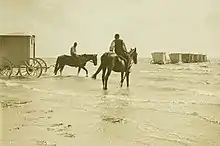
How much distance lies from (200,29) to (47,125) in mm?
936

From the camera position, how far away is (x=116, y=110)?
261 cm

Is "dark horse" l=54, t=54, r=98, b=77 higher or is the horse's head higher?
the horse's head

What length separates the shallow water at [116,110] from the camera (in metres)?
1.93

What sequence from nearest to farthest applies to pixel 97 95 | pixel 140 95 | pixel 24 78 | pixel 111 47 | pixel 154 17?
pixel 154 17 < pixel 111 47 < pixel 97 95 < pixel 140 95 < pixel 24 78

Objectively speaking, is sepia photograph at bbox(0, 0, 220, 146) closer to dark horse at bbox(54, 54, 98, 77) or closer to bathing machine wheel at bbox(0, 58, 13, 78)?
dark horse at bbox(54, 54, 98, 77)

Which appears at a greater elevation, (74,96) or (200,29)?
(200,29)

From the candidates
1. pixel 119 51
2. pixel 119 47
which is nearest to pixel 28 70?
pixel 119 51

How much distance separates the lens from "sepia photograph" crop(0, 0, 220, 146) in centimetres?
199

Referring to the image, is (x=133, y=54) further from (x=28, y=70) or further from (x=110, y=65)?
(x=28, y=70)

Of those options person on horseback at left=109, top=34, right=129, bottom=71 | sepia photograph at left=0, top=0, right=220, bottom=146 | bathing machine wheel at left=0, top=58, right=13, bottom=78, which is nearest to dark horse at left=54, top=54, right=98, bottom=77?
sepia photograph at left=0, top=0, right=220, bottom=146

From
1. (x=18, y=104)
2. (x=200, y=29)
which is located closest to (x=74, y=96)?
(x=18, y=104)

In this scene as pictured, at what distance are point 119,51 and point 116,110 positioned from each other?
1.40 ft

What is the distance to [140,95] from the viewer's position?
303 centimetres

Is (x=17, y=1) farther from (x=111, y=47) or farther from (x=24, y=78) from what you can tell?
(x=24, y=78)
